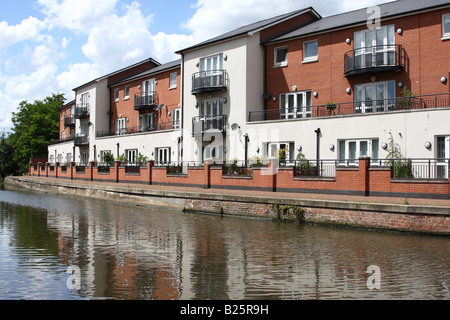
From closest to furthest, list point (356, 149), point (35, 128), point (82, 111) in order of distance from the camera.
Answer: point (356, 149) < point (82, 111) < point (35, 128)

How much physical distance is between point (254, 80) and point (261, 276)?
18.7 meters

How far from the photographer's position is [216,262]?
793 centimetres

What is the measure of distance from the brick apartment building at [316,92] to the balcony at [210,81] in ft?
0.22

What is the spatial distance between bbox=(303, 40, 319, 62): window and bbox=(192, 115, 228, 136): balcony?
5856 mm

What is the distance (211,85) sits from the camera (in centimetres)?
2506

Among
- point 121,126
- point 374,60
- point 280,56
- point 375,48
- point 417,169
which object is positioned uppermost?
point 280,56

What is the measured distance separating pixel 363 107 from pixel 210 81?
30.9ft

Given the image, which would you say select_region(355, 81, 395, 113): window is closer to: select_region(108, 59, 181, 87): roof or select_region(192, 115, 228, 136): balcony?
select_region(192, 115, 228, 136): balcony

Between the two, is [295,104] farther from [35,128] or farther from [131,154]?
[35,128]

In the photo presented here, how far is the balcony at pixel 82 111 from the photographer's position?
40438 millimetres

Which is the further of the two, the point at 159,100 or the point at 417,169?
the point at 159,100

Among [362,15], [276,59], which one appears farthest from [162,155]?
[362,15]

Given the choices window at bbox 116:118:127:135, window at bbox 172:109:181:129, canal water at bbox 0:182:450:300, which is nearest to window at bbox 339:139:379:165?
canal water at bbox 0:182:450:300

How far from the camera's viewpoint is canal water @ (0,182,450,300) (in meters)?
6.02
